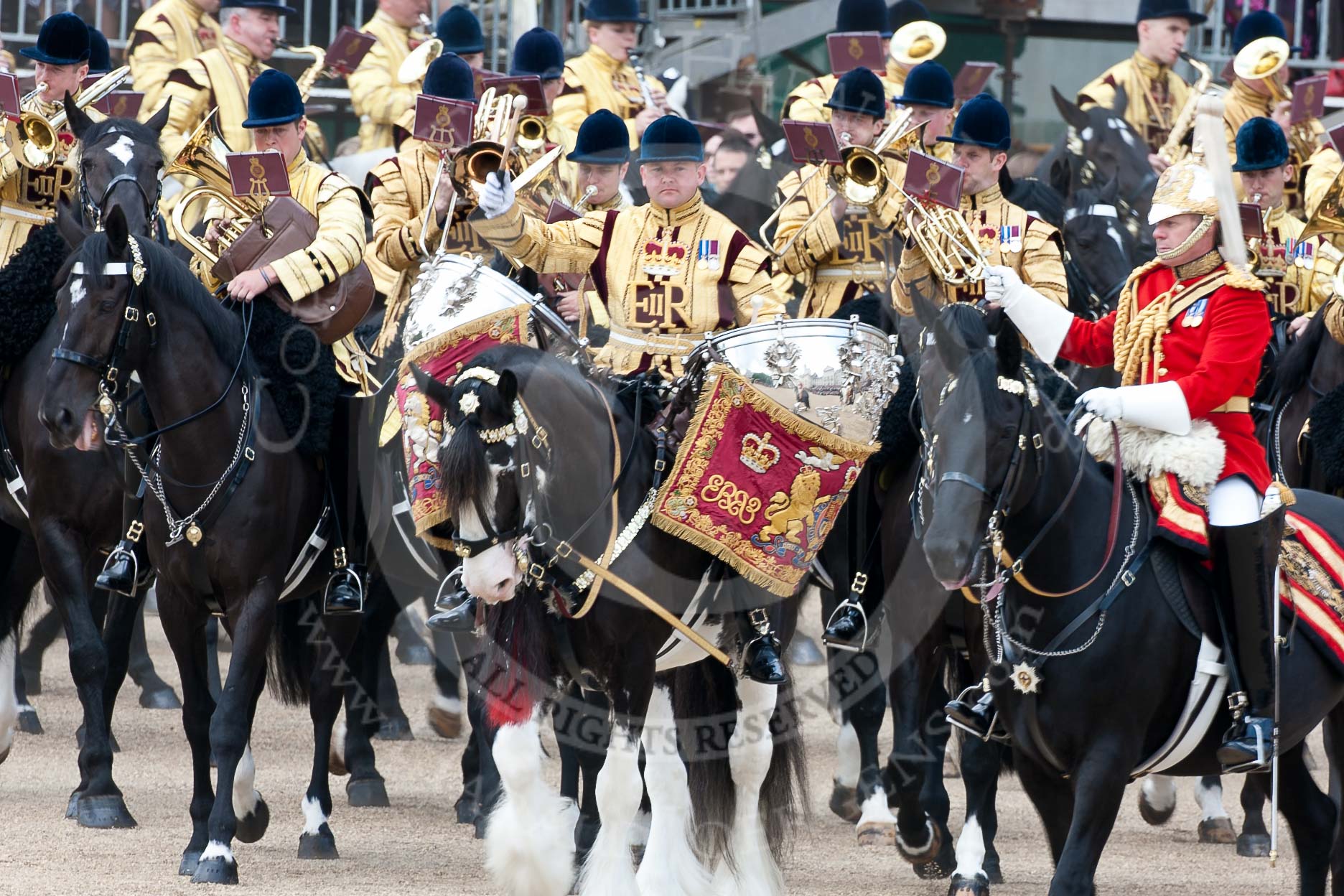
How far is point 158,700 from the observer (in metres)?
10.6

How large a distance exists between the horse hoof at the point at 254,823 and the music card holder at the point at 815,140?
135 inches

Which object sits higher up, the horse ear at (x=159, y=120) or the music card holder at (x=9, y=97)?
the music card holder at (x=9, y=97)

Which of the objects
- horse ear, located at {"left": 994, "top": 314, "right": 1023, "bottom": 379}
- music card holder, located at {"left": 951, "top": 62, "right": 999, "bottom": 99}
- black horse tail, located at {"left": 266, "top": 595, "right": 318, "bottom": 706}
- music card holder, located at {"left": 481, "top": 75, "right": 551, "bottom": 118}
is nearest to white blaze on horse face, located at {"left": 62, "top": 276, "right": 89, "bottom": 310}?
black horse tail, located at {"left": 266, "top": 595, "right": 318, "bottom": 706}

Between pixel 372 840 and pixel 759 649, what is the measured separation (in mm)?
2025

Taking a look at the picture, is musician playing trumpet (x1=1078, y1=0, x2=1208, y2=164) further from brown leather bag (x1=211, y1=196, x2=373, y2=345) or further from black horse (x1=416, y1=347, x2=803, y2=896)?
black horse (x1=416, y1=347, x2=803, y2=896)

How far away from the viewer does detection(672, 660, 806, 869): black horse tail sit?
704 cm

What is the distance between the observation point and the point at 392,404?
26.3ft

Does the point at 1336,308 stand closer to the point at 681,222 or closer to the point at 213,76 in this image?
the point at 681,222

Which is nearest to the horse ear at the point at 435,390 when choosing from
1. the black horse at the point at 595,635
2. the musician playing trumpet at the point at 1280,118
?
the black horse at the point at 595,635

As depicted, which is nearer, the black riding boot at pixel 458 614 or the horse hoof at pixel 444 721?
the black riding boot at pixel 458 614

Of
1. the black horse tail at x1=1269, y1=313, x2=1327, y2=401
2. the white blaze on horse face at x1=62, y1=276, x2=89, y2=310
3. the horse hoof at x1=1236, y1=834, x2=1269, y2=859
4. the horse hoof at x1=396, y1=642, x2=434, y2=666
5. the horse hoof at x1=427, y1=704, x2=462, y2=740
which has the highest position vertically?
the white blaze on horse face at x1=62, y1=276, x2=89, y2=310

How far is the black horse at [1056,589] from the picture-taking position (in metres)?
5.60

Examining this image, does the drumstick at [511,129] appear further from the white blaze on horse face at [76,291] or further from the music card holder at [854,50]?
the music card holder at [854,50]

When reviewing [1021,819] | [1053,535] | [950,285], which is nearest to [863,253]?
[950,285]
